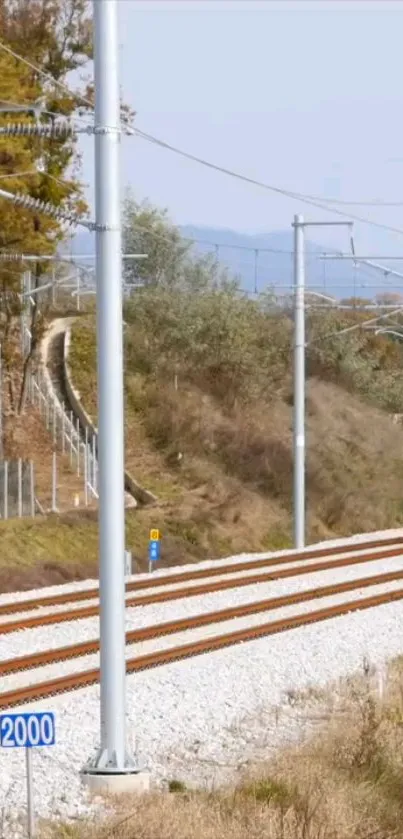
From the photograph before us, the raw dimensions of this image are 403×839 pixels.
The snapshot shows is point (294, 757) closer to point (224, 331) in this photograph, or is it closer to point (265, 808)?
point (265, 808)

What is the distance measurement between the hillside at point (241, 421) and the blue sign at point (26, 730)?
33165mm

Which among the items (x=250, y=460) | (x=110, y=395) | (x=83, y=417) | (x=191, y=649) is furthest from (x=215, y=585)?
(x=83, y=417)

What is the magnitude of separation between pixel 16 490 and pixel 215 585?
12.9 m

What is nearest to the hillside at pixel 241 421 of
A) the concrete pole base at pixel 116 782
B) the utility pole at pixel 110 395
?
the utility pole at pixel 110 395

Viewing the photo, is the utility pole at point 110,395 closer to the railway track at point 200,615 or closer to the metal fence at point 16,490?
the railway track at point 200,615

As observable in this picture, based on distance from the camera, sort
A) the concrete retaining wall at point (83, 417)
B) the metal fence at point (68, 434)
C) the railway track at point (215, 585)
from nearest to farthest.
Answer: the railway track at point (215, 585), the metal fence at point (68, 434), the concrete retaining wall at point (83, 417)

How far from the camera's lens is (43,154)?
51.2m

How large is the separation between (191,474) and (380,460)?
9.58 metres

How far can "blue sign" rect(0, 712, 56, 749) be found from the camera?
13.0m

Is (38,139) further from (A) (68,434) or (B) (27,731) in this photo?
(B) (27,731)

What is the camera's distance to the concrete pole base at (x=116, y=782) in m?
14.8

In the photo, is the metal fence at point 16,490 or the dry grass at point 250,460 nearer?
the metal fence at point 16,490

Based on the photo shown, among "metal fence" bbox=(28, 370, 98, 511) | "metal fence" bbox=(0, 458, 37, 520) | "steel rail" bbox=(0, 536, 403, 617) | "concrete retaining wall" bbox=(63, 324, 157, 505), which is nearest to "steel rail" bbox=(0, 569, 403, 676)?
"steel rail" bbox=(0, 536, 403, 617)

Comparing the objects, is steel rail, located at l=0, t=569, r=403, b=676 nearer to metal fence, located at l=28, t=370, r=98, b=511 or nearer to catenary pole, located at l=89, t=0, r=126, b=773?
catenary pole, located at l=89, t=0, r=126, b=773
